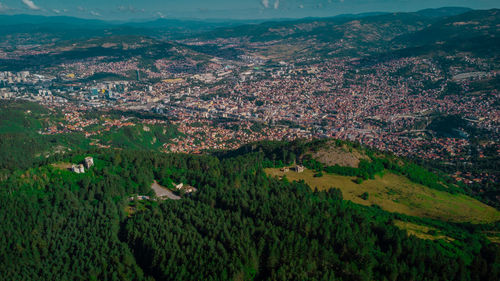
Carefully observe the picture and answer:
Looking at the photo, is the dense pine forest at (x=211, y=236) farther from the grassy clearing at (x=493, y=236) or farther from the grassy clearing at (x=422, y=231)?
the grassy clearing at (x=422, y=231)

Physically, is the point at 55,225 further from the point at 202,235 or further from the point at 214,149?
the point at 214,149

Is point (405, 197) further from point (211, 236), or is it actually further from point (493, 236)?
point (211, 236)

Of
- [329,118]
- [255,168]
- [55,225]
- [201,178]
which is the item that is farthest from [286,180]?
[329,118]

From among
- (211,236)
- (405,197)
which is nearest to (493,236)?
(405,197)

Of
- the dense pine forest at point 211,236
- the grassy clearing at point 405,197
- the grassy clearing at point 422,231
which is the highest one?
the dense pine forest at point 211,236

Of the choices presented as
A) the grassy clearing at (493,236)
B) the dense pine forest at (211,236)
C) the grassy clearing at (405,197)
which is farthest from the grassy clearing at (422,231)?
the grassy clearing at (405,197)
